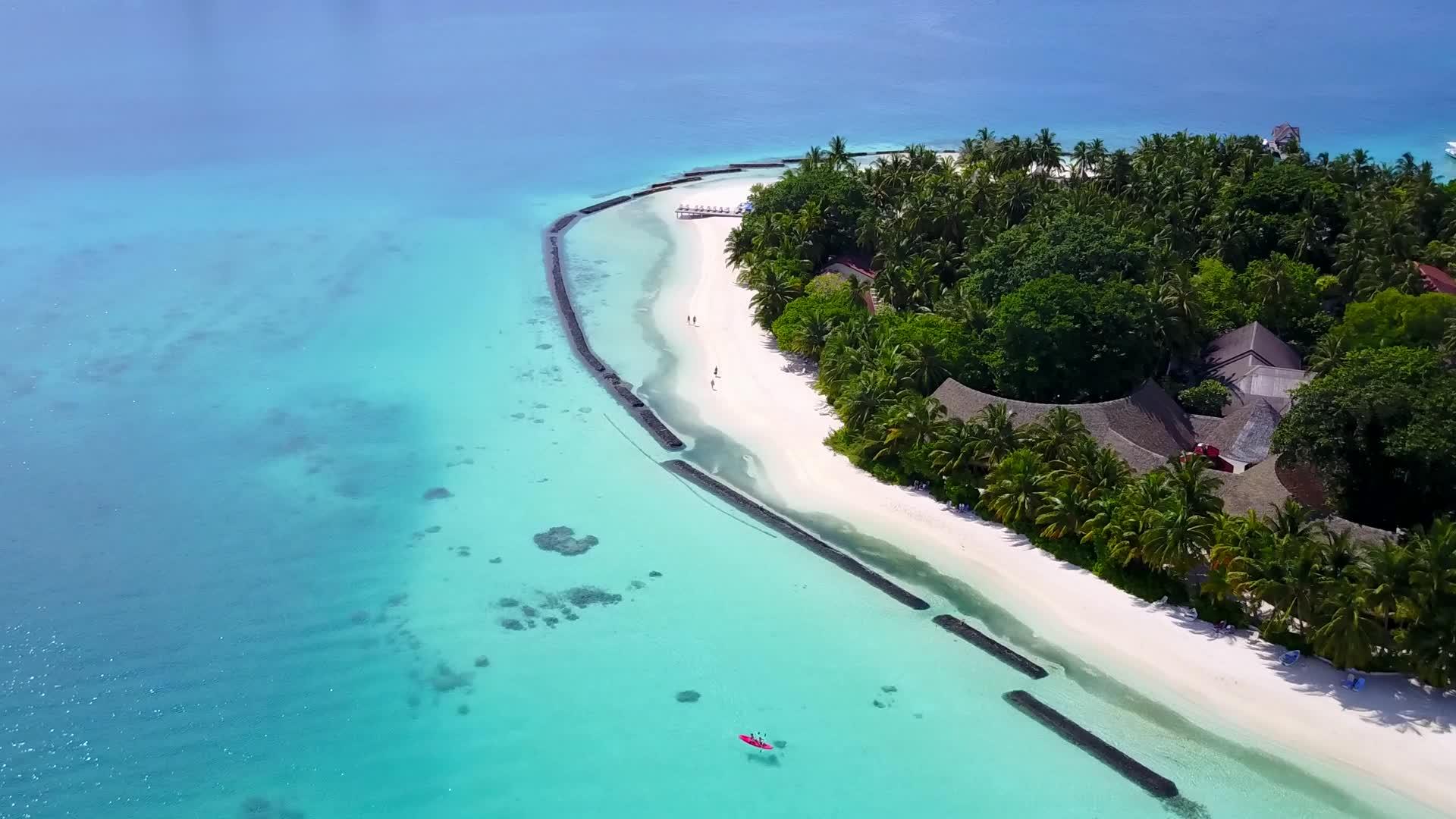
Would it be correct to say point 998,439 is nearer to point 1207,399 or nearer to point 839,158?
point 1207,399

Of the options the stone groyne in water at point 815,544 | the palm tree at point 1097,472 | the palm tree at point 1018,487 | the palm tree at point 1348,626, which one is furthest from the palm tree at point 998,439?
the palm tree at point 1348,626

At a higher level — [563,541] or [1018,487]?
[1018,487]

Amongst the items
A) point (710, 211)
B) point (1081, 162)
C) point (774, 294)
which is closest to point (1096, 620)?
point (774, 294)

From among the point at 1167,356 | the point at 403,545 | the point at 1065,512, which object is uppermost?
the point at 1167,356

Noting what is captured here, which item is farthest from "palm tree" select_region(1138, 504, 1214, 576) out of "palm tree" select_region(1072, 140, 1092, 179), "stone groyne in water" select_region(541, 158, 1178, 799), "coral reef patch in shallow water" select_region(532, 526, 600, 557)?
"palm tree" select_region(1072, 140, 1092, 179)

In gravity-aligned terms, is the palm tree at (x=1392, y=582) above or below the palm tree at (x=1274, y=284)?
below

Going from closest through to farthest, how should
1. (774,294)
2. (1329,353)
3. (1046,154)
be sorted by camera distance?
(1329,353) < (774,294) < (1046,154)

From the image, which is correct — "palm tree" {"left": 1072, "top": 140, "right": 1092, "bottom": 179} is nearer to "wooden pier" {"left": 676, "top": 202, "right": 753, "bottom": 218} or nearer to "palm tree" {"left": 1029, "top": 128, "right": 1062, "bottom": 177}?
"palm tree" {"left": 1029, "top": 128, "right": 1062, "bottom": 177}

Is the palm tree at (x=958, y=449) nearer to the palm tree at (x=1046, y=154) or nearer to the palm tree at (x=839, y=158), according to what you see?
the palm tree at (x=839, y=158)
